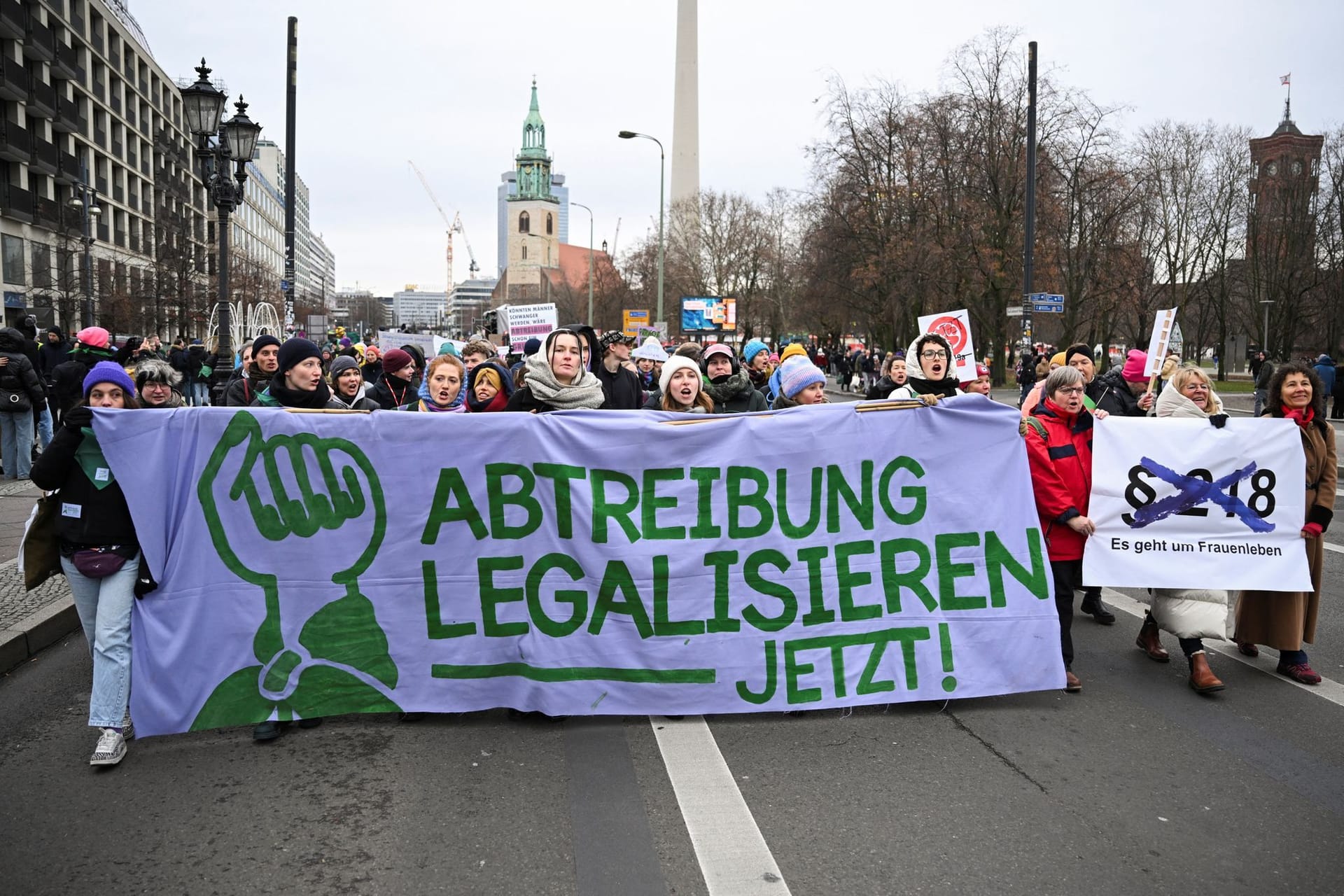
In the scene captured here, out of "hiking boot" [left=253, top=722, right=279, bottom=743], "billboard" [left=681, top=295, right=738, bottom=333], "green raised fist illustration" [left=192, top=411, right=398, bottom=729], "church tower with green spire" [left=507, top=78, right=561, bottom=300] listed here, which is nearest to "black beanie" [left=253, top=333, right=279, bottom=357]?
"green raised fist illustration" [left=192, top=411, right=398, bottom=729]

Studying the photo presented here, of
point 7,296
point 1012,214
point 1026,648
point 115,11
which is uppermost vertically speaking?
point 115,11

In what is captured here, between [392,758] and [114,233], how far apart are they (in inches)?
2347

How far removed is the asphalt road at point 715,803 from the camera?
11.6 feet

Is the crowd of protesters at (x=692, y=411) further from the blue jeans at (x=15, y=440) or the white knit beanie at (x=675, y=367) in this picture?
the blue jeans at (x=15, y=440)

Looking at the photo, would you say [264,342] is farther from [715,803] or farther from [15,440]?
[15,440]

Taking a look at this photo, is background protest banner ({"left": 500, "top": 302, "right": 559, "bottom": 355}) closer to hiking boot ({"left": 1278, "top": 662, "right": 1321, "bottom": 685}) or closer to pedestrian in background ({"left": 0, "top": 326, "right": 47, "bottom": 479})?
pedestrian in background ({"left": 0, "top": 326, "right": 47, "bottom": 479})

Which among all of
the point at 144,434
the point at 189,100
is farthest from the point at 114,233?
the point at 144,434

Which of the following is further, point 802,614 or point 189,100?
point 189,100

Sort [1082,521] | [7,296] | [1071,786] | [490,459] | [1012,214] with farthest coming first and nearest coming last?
[7,296]
[1012,214]
[1082,521]
[490,459]
[1071,786]

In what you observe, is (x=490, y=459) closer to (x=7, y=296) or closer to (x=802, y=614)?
(x=802, y=614)

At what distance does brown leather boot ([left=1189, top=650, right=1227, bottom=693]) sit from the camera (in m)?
5.43

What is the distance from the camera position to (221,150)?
1449 centimetres

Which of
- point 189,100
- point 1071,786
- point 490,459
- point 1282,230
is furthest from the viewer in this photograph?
point 1282,230

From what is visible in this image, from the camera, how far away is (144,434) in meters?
4.75
